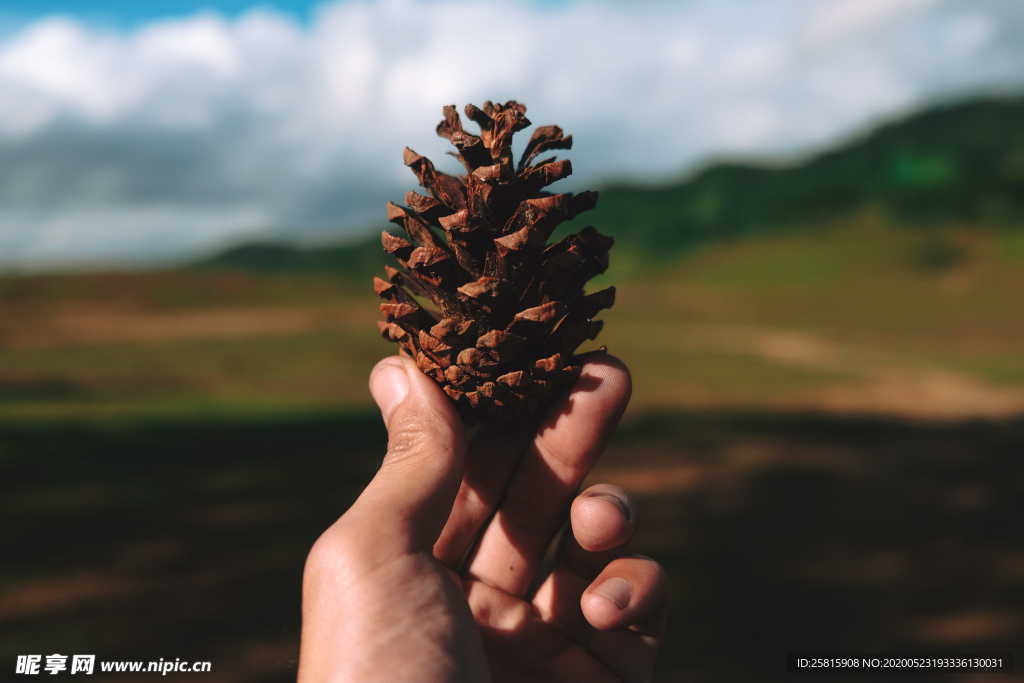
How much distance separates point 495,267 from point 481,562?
51.1 inches

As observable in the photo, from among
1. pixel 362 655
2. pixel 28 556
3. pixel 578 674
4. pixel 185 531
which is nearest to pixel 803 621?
pixel 578 674

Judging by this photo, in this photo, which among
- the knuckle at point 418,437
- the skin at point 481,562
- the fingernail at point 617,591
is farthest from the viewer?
the fingernail at point 617,591

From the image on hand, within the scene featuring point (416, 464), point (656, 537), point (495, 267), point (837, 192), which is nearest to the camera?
point (495, 267)

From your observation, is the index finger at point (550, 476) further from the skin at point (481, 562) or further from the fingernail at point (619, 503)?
the fingernail at point (619, 503)

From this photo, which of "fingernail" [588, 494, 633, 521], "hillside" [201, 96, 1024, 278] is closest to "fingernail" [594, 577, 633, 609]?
"fingernail" [588, 494, 633, 521]

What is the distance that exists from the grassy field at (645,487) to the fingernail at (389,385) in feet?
14.9

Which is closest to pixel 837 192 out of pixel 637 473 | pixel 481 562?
pixel 637 473

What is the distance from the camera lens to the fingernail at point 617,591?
250 cm

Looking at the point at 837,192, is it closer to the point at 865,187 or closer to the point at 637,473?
the point at 865,187

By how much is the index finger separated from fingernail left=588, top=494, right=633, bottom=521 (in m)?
0.13

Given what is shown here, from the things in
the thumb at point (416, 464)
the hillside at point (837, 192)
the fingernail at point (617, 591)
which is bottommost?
the hillside at point (837, 192)

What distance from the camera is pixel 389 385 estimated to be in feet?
8.25

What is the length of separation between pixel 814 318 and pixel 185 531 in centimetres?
3872

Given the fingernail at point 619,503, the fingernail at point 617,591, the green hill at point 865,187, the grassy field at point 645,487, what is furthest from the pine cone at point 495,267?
the green hill at point 865,187
